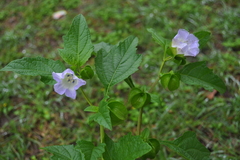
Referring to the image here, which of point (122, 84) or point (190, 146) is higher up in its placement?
point (190, 146)

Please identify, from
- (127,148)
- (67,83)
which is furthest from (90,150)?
(67,83)

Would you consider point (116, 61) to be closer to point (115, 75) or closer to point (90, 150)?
point (115, 75)

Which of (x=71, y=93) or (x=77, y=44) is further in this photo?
(x=77, y=44)

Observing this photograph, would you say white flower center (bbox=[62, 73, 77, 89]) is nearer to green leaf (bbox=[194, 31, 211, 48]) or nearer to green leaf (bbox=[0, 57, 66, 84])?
green leaf (bbox=[0, 57, 66, 84])

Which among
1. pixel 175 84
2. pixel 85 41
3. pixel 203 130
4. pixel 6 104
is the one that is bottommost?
pixel 203 130

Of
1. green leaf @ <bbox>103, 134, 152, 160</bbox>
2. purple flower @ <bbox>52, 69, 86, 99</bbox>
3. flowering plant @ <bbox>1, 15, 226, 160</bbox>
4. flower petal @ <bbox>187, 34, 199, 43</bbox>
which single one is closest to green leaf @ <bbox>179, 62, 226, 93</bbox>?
flowering plant @ <bbox>1, 15, 226, 160</bbox>

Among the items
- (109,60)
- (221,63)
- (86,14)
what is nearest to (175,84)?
(109,60)

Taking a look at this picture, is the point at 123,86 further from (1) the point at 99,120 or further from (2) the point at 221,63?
(1) the point at 99,120
